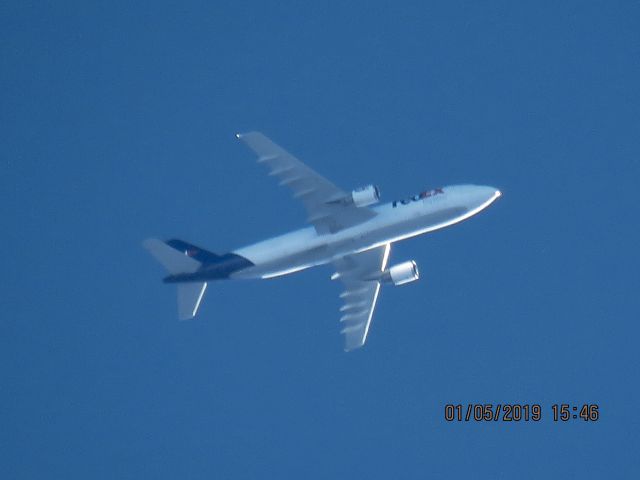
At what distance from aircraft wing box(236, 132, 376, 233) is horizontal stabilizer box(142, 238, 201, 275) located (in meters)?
8.72

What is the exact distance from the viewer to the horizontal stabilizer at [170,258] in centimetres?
6738

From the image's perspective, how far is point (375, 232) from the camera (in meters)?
63.8

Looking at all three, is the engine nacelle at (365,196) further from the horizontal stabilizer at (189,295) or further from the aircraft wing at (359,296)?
the horizontal stabilizer at (189,295)

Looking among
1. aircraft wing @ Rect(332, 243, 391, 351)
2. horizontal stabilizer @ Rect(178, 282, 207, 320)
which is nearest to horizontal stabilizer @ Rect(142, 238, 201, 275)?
horizontal stabilizer @ Rect(178, 282, 207, 320)

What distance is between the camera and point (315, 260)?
6544 centimetres

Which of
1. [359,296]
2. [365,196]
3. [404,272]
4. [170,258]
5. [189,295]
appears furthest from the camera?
[359,296]

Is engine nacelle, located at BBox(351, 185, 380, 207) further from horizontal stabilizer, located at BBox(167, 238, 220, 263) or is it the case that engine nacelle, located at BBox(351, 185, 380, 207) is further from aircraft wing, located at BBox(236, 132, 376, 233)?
horizontal stabilizer, located at BBox(167, 238, 220, 263)

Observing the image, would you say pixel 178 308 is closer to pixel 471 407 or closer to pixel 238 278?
pixel 238 278

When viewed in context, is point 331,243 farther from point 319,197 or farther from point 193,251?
point 193,251

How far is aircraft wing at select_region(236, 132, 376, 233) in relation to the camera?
2504 inches

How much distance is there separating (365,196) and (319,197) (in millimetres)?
3178

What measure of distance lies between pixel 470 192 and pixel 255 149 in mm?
13746

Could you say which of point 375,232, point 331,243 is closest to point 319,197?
point 331,243

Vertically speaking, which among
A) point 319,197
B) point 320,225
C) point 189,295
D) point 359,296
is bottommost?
point 189,295
